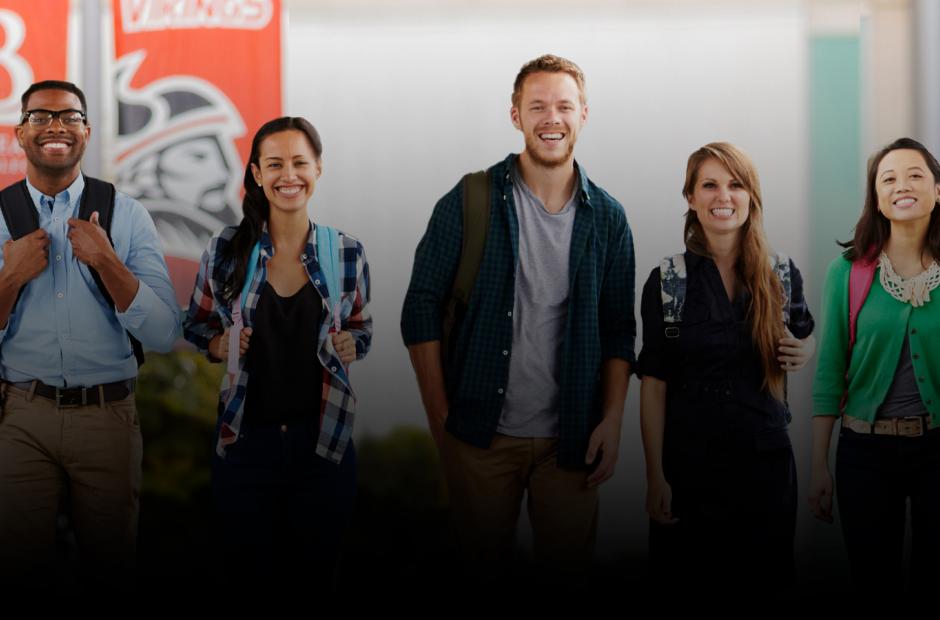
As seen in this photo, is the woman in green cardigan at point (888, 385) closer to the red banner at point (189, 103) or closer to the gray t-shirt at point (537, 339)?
the gray t-shirt at point (537, 339)

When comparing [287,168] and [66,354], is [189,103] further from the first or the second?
[66,354]

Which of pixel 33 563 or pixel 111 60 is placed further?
pixel 111 60

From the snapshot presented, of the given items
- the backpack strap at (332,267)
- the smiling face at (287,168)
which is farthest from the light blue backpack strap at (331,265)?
the smiling face at (287,168)

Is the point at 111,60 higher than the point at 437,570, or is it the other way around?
the point at 111,60

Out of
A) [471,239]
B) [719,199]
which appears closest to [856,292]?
[719,199]

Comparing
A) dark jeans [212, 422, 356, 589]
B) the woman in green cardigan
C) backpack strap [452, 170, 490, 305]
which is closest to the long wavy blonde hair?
the woman in green cardigan

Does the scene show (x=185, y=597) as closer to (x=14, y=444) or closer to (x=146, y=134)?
(x=14, y=444)

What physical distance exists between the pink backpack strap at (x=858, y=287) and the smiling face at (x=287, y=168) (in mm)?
1748

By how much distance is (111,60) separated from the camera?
3.88 meters

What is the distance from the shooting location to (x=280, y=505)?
2996mm

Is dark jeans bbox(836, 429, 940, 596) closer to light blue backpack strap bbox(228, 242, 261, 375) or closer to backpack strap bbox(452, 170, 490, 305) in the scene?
backpack strap bbox(452, 170, 490, 305)

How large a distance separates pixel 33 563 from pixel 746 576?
2200mm

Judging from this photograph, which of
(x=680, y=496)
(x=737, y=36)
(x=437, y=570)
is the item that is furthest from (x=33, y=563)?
(x=737, y=36)

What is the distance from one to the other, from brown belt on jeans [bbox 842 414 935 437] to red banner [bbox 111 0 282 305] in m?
2.41
